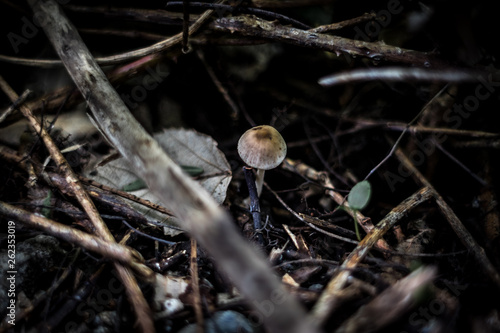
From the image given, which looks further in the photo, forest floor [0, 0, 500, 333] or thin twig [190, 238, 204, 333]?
forest floor [0, 0, 500, 333]

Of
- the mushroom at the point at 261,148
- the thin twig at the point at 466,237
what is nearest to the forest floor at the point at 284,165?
the thin twig at the point at 466,237

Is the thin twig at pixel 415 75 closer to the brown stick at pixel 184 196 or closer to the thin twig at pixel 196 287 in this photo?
the brown stick at pixel 184 196

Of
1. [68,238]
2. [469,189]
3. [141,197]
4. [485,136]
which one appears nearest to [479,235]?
[469,189]

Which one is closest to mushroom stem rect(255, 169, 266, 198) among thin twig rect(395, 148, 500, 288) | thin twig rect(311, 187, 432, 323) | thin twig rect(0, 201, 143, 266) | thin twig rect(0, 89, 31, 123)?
thin twig rect(311, 187, 432, 323)

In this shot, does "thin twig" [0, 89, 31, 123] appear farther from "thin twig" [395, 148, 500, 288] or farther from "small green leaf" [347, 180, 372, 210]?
"thin twig" [395, 148, 500, 288]
